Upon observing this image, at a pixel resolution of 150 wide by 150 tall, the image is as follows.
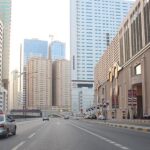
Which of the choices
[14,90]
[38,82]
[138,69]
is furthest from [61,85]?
[138,69]

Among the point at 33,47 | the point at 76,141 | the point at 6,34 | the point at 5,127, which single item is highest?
the point at 6,34

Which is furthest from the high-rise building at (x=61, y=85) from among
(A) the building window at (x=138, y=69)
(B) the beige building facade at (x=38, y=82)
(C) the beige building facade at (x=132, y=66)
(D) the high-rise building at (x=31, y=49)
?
(A) the building window at (x=138, y=69)

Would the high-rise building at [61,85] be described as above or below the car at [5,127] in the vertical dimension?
above

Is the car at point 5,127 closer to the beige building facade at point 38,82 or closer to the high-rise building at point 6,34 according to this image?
the beige building facade at point 38,82

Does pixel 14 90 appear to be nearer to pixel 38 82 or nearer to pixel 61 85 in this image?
pixel 38 82

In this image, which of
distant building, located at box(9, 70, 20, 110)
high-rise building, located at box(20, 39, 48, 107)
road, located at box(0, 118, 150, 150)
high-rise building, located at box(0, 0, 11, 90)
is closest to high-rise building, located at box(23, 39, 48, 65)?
high-rise building, located at box(20, 39, 48, 107)

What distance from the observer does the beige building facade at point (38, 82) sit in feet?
335

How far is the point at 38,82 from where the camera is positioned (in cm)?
11212

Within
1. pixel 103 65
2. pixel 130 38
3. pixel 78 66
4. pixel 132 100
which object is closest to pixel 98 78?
pixel 103 65

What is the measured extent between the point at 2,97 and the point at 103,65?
Answer: 45479 millimetres

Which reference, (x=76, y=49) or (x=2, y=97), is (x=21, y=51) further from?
(x=76, y=49)

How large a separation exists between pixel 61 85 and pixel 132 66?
7506 cm

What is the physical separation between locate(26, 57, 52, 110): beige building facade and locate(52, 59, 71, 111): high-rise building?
330 inches

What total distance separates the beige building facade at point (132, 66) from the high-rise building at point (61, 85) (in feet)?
87.5
